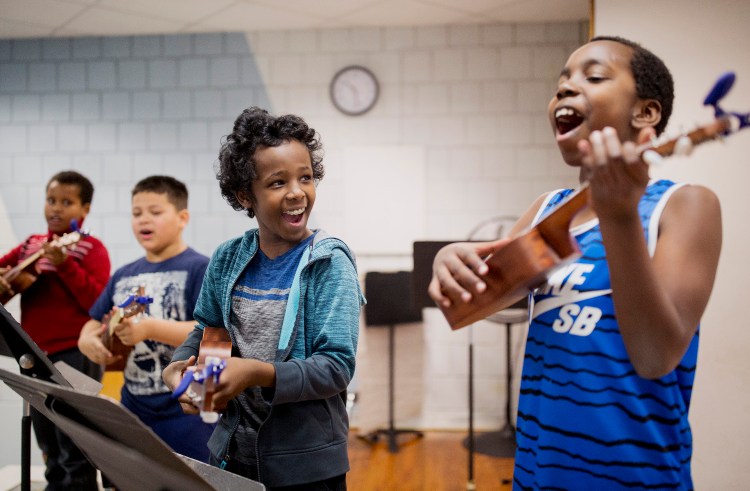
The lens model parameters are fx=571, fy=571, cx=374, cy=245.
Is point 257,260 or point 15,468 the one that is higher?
point 257,260

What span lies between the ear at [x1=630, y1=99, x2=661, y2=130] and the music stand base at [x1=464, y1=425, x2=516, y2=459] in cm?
300

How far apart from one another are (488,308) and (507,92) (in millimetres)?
3439

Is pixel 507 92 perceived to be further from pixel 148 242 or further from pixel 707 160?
pixel 148 242

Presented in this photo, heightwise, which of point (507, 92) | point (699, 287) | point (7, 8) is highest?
point (7, 8)

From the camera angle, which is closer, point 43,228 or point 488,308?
point 488,308

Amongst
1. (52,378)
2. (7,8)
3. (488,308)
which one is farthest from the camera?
(7,8)

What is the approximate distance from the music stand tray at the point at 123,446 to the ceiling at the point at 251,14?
10.7 ft

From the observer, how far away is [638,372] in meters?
0.78

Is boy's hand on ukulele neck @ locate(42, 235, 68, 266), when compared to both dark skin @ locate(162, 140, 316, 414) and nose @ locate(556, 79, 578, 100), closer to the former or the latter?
dark skin @ locate(162, 140, 316, 414)

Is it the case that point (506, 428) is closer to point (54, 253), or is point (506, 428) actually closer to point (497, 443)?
point (497, 443)

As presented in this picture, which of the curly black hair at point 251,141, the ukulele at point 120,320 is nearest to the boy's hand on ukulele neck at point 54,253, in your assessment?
the ukulele at point 120,320

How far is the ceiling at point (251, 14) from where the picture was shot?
3648 millimetres

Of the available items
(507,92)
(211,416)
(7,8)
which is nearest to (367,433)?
(507,92)

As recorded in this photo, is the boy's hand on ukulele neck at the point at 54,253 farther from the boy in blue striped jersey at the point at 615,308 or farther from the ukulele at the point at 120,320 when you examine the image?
the boy in blue striped jersey at the point at 615,308
